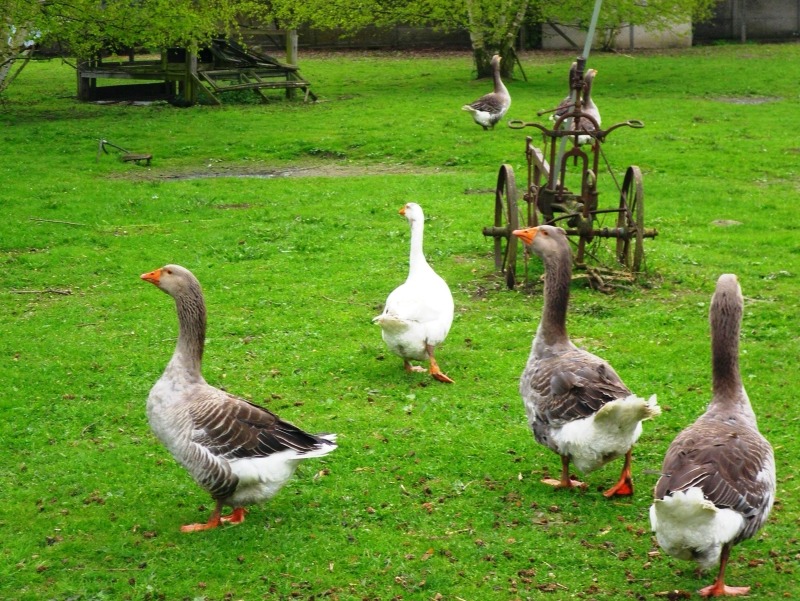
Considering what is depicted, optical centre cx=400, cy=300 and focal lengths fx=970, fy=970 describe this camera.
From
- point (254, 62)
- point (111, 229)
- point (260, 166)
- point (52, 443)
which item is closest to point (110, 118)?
point (254, 62)

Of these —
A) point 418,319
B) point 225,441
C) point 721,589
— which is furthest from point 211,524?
A: point 721,589

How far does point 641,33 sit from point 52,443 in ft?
115

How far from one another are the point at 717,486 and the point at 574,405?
142 cm

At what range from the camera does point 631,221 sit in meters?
11.2

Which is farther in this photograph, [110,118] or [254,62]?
[254,62]

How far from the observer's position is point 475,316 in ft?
34.8

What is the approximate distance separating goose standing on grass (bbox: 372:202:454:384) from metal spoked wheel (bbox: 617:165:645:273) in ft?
10.3

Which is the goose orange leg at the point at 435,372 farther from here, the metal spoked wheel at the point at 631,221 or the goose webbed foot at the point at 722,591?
the goose webbed foot at the point at 722,591

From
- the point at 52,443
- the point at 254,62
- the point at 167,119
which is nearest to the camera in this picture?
the point at 52,443

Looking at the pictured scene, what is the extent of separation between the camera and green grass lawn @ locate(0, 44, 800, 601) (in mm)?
5848

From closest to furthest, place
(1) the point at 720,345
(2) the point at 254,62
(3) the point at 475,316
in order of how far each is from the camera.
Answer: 1. (1) the point at 720,345
2. (3) the point at 475,316
3. (2) the point at 254,62

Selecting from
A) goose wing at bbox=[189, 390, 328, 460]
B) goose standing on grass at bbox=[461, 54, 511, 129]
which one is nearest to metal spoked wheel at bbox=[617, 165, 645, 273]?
goose wing at bbox=[189, 390, 328, 460]

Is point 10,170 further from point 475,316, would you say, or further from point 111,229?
point 475,316

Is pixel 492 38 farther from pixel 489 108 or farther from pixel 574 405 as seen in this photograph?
pixel 574 405
